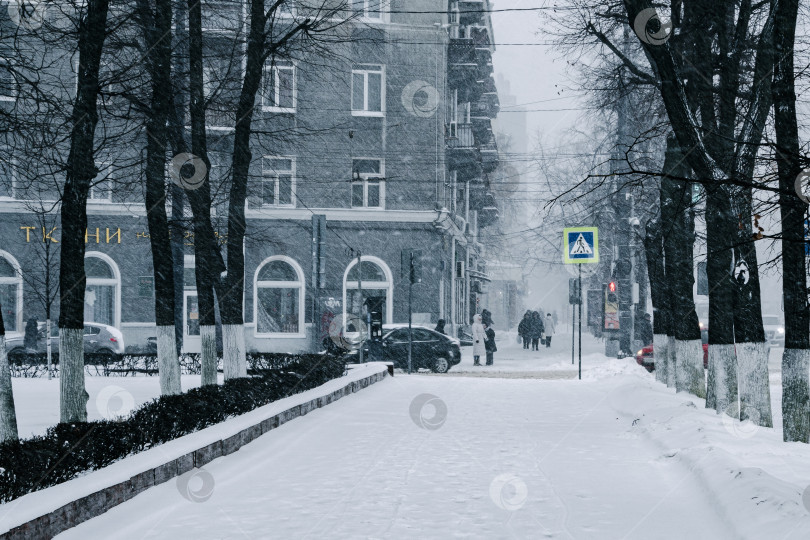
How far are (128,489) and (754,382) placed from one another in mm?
7947

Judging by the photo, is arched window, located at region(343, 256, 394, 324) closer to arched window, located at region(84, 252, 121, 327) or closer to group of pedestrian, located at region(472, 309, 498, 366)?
group of pedestrian, located at region(472, 309, 498, 366)

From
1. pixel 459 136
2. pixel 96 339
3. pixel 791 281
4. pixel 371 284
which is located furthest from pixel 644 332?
pixel 791 281

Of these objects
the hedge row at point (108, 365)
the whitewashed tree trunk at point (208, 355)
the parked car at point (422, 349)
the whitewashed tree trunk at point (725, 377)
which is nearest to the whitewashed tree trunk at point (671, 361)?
the whitewashed tree trunk at point (725, 377)

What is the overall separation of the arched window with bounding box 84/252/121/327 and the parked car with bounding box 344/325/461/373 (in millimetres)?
9929

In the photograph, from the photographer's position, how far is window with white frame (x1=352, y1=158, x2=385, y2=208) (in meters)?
36.0

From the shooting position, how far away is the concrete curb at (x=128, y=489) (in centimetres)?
617

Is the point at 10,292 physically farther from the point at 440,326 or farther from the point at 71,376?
the point at 71,376

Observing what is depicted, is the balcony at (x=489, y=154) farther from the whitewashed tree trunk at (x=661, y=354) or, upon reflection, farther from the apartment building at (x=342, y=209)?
the whitewashed tree trunk at (x=661, y=354)

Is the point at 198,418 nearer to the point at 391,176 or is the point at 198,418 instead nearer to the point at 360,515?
the point at 360,515

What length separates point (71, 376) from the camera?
460 inches

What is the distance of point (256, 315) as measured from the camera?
3597 centimetres

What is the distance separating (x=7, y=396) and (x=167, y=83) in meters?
6.01

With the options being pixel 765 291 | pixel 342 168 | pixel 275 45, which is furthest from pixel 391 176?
pixel 765 291

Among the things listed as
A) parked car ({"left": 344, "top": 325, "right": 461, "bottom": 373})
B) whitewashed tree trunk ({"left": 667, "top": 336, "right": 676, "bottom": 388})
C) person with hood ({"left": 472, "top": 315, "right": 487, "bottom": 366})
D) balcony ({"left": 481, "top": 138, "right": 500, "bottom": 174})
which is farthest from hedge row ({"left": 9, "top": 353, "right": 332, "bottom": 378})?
balcony ({"left": 481, "top": 138, "right": 500, "bottom": 174})
